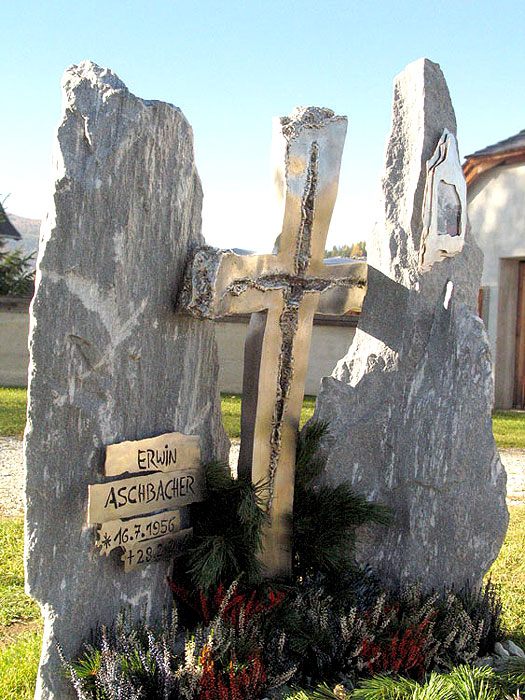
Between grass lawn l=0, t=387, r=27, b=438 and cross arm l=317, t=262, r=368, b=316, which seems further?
grass lawn l=0, t=387, r=27, b=438

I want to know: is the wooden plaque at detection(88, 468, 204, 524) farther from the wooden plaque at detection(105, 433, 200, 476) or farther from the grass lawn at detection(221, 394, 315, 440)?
the grass lawn at detection(221, 394, 315, 440)

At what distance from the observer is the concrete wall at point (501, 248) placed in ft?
38.5

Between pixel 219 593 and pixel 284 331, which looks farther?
pixel 284 331

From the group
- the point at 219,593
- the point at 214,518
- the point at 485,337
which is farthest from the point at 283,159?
the point at 219,593

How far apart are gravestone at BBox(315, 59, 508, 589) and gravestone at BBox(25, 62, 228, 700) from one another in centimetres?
90

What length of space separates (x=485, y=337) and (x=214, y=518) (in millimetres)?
1385

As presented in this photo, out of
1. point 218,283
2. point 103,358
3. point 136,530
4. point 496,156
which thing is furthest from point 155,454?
point 496,156

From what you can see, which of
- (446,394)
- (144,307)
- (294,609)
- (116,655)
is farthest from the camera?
(446,394)

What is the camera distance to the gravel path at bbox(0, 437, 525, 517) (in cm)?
597

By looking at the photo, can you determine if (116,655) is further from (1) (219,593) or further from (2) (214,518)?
(2) (214,518)

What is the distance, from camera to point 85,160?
105 inches

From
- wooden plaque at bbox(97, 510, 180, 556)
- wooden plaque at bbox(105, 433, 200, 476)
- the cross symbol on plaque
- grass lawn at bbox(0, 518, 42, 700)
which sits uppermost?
the cross symbol on plaque

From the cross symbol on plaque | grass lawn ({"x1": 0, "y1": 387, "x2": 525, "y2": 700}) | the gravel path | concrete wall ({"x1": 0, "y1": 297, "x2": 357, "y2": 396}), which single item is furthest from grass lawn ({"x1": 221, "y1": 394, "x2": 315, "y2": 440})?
the cross symbol on plaque

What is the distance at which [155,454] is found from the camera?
2926mm
